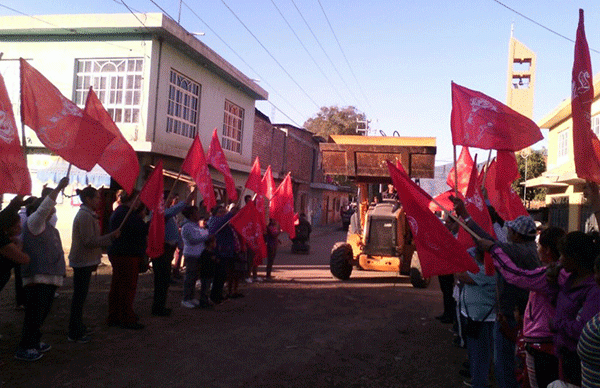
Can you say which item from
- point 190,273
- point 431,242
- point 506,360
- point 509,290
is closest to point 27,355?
point 190,273

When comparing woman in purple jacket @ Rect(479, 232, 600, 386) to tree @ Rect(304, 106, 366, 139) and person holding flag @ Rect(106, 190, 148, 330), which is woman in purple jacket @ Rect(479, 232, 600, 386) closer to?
person holding flag @ Rect(106, 190, 148, 330)

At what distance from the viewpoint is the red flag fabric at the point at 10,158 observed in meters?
4.55

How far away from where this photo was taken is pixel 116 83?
47.2 ft

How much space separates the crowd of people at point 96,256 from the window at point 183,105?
6.86m

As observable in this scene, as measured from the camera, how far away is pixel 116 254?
21.5 ft

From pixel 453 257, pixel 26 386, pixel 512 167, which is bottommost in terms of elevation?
pixel 26 386

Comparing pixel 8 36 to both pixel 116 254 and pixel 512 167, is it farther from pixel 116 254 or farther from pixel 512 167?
pixel 512 167

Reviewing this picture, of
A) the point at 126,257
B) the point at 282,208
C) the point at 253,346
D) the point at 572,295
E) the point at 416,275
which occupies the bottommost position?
the point at 253,346

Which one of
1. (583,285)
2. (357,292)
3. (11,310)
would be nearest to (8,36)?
(11,310)

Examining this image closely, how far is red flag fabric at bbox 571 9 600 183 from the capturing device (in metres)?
3.88

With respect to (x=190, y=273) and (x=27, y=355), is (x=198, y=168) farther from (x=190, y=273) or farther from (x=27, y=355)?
(x=27, y=355)

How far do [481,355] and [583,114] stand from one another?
2244 mm

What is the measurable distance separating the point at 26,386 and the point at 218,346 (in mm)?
2179

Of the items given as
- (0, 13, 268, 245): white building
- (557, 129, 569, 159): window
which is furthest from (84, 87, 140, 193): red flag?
(557, 129, 569, 159): window
